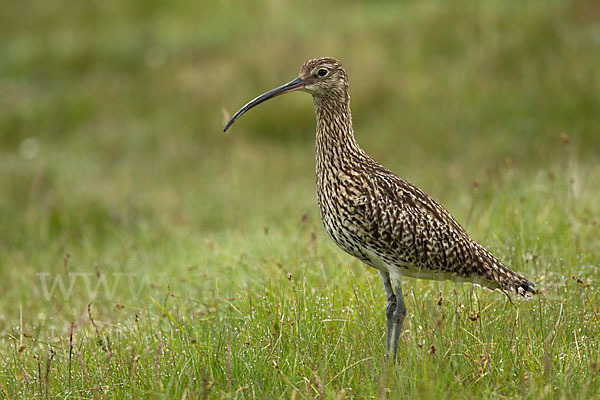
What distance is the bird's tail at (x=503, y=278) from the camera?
177 inches

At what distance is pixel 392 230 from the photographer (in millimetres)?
4465

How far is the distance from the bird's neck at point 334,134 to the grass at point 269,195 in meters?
0.77

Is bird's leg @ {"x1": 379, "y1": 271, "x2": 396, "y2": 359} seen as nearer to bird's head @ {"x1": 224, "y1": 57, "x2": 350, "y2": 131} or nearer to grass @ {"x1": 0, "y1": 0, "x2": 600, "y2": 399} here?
grass @ {"x1": 0, "y1": 0, "x2": 600, "y2": 399}

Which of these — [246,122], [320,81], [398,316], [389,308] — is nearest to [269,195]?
[246,122]

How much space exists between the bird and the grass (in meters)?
0.19

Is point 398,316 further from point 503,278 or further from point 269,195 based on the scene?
point 269,195

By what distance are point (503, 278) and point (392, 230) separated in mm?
696

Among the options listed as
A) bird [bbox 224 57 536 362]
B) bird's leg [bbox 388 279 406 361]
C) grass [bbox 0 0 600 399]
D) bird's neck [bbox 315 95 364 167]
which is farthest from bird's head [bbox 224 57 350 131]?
bird's leg [bbox 388 279 406 361]

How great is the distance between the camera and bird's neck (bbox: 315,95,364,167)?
15.5 ft

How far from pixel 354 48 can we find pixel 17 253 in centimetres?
672

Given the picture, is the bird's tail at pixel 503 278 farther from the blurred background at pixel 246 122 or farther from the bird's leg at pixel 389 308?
→ the blurred background at pixel 246 122

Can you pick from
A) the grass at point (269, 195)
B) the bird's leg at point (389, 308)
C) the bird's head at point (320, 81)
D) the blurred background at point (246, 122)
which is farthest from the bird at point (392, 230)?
the blurred background at point (246, 122)

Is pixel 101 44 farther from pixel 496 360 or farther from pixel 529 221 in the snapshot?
pixel 496 360

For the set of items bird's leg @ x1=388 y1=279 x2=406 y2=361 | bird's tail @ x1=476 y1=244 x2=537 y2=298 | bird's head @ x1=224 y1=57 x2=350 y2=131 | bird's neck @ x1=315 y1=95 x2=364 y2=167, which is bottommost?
bird's leg @ x1=388 y1=279 x2=406 y2=361
